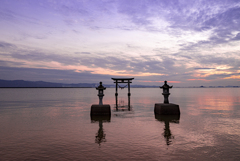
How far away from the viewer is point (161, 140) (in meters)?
8.47

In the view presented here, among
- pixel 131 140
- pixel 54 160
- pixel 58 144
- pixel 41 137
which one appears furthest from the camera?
pixel 41 137

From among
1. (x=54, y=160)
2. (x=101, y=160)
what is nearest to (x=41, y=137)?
(x=54, y=160)

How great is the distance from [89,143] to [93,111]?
7.23m

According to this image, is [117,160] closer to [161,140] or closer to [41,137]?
[161,140]

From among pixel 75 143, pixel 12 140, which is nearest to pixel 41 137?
pixel 12 140

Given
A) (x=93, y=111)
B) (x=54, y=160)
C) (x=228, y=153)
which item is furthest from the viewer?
(x=93, y=111)

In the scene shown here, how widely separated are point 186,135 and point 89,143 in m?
4.68

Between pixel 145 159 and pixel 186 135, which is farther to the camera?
pixel 186 135

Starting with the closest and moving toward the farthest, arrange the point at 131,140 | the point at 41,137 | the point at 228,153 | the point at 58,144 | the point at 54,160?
the point at 54,160 < the point at 228,153 < the point at 58,144 < the point at 131,140 < the point at 41,137

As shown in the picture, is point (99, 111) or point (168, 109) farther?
point (168, 109)

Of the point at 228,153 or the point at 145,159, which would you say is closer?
the point at 145,159

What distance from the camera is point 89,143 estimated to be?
26.3ft

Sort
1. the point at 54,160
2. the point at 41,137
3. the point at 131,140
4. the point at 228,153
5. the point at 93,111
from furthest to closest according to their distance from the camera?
the point at 93,111 < the point at 41,137 < the point at 131,140 < the point at 228,153 < the point at 54,160

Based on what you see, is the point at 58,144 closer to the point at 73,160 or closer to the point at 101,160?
the point at 73,160
